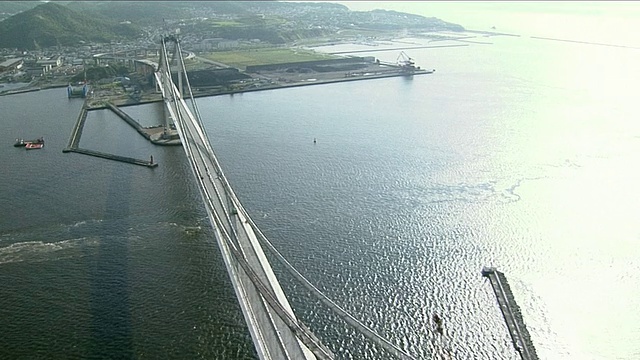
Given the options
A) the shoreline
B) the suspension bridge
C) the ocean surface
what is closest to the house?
the shoreline

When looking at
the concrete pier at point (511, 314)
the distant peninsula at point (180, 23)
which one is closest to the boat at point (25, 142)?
the concrete pier at point (511, 314)

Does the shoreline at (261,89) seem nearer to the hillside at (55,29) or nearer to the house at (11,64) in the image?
the house at (11,64)

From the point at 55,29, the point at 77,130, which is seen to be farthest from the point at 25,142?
the point at 55,29

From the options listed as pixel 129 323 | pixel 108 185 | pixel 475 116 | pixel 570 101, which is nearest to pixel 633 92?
pixel 570 101

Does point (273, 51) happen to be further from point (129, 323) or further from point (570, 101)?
point (129, 323)

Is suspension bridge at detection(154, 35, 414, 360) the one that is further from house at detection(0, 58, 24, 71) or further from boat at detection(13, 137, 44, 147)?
house at detection(0, 58, 24, 71)
